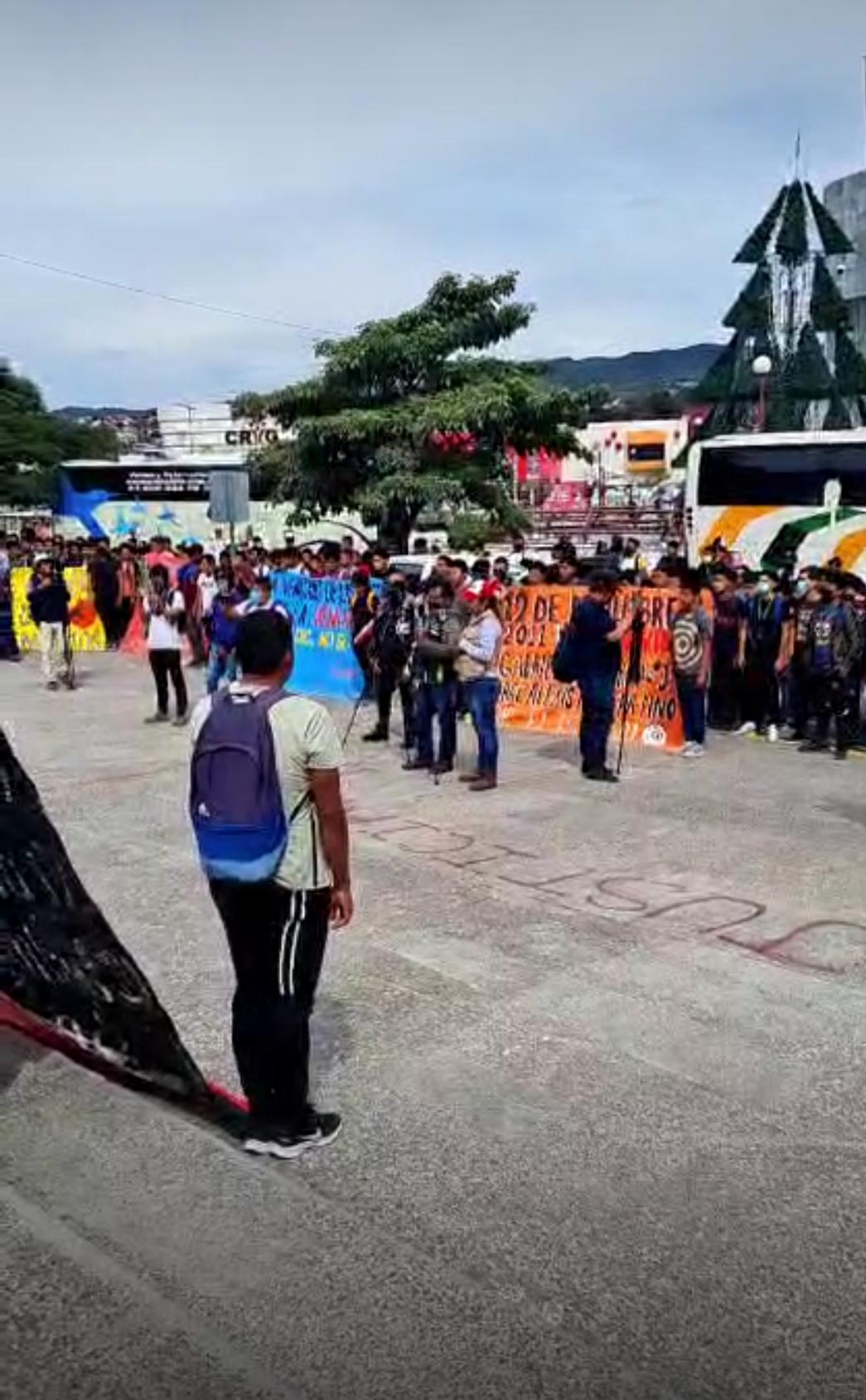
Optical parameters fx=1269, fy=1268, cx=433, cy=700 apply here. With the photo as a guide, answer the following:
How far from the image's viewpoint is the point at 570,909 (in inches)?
247

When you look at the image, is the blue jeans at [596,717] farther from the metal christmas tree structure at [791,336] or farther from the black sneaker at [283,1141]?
the metal christmas tree structure at [791,336]

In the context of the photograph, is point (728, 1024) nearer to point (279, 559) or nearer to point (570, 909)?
point (570, 909)

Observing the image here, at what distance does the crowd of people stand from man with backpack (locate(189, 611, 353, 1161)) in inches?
189

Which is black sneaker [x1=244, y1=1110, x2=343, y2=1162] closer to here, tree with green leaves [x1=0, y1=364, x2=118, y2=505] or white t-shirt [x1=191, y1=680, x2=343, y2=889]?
white t-shirt [x1=191, y1=680, x2=343, y2=889]

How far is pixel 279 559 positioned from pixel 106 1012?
12.6 m

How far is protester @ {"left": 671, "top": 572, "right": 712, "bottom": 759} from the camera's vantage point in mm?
10242

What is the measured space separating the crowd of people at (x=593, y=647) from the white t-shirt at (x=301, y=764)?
4863 mm

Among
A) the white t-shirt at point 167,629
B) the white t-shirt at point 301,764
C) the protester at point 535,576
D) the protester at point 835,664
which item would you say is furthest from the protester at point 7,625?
the white t-shirt at point 301,764

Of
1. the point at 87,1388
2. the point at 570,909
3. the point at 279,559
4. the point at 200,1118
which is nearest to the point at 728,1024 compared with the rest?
the point at 570,909

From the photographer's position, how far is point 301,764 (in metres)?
3.63

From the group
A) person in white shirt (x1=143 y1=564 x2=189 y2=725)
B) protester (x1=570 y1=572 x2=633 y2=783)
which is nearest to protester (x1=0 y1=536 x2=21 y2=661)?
person in white shirt (x1=143 y1=564 x2=189 y2=725)

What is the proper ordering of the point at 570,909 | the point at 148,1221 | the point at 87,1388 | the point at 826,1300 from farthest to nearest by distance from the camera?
the point at 570,909 → the point at 148,1221 → the point at 826,1300 → the point at 87,1388

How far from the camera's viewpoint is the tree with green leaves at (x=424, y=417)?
2111cm

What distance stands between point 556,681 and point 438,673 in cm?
235
